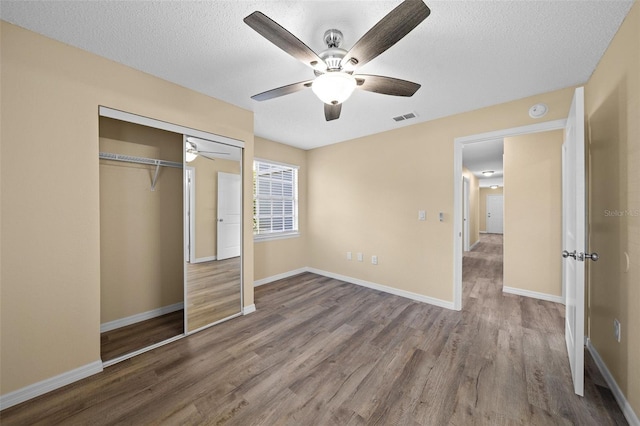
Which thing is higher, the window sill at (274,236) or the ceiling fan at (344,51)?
the ceiling fan at (344,51)

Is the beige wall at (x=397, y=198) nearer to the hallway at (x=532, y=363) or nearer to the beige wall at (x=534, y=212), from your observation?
the hallway at (x=532, y=363)

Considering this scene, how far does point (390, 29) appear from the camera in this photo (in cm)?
119

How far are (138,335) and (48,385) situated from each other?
72 cm

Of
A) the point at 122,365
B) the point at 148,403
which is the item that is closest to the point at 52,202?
the point at 122,365

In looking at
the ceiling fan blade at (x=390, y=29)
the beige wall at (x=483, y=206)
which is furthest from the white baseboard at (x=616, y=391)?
the beige wall at (x=483, y=206)

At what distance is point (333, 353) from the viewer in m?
2.11

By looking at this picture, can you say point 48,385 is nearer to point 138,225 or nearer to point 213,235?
point 138,225

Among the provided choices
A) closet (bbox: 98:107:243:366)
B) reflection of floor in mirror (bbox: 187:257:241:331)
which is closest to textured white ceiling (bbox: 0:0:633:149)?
closet (bbox: 98:107:243:366)

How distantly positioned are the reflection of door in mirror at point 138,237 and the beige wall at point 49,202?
54 cm

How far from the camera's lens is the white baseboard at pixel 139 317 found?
2.44 metres

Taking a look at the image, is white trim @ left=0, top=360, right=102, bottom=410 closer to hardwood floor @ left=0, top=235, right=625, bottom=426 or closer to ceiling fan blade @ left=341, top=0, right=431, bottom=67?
hardwood floor @ left=0, top=235, right=625, bottom=426

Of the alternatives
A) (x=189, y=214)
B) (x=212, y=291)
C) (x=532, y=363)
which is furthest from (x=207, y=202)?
(x=532, y=363)

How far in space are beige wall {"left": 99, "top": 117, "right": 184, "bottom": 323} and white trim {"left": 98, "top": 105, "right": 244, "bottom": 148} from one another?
595 millimetres

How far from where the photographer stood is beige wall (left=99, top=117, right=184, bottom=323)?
2.42 meters
